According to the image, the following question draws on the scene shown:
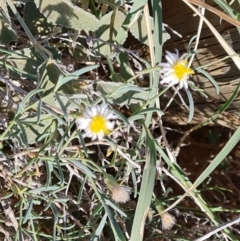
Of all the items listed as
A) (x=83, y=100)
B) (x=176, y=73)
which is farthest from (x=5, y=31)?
(x=176, y=73)

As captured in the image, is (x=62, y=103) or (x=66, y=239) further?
(x=66, y=239)

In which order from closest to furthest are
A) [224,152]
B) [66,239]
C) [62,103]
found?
[62,103] → [224,152] → [66,239]

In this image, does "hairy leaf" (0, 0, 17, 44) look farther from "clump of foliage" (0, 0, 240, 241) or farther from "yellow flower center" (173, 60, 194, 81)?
"yellow flower center" (173, 60, 194, 81)

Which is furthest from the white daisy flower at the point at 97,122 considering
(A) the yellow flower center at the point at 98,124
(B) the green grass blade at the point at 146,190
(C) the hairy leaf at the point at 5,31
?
(C) the hairy leaf at the point at 5,31

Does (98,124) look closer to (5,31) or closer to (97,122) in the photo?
(97,122)

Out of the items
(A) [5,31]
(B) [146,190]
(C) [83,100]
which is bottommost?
(B) [146,190]

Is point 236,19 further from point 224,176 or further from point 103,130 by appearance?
point 224,176

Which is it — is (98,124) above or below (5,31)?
below

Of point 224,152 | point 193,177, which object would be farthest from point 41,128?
point 193,177

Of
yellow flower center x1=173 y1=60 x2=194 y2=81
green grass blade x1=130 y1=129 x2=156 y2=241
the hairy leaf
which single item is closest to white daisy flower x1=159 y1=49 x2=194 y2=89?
yellow flower center x1=173 y1=60 x2=194 y2=81
